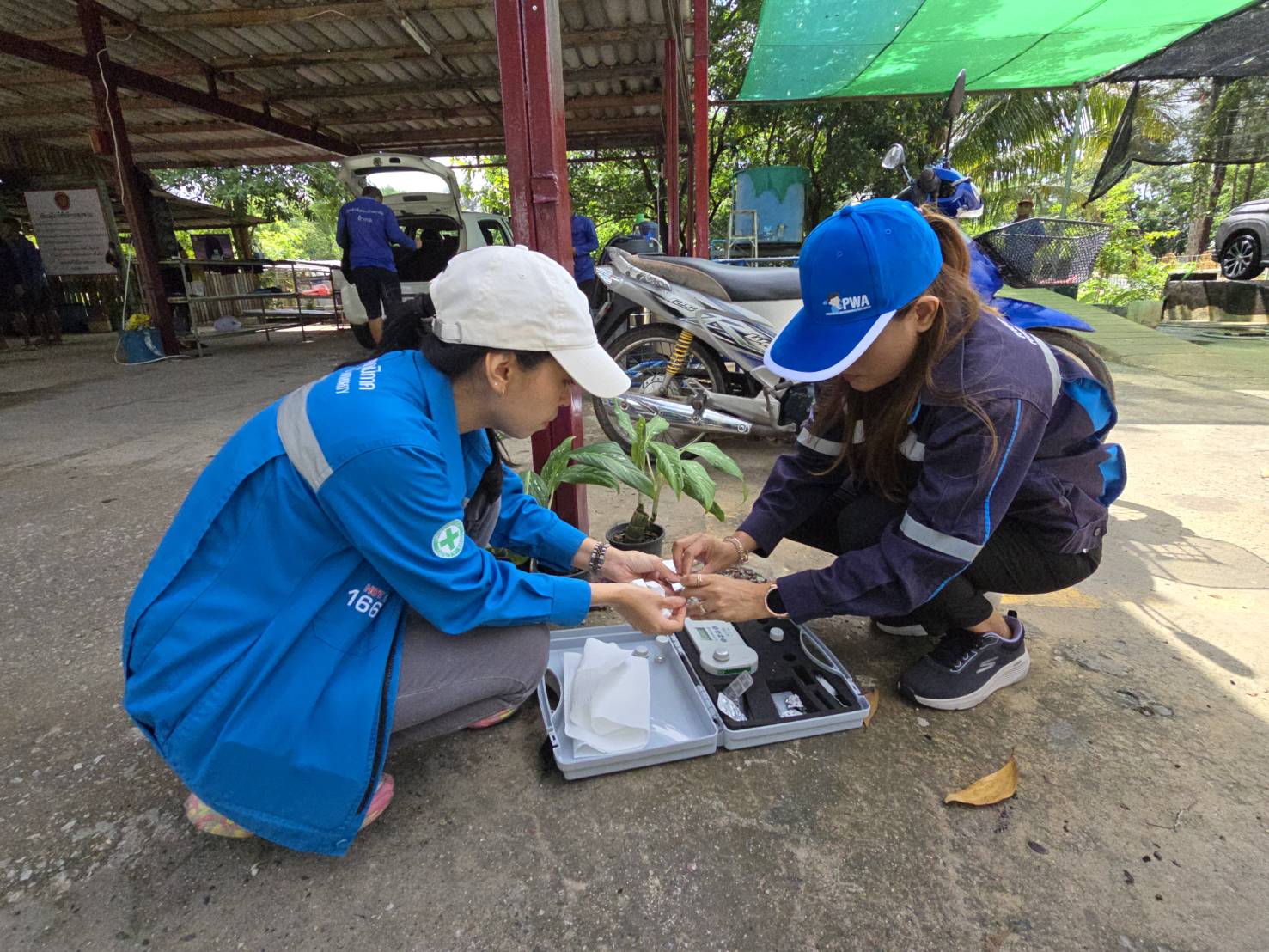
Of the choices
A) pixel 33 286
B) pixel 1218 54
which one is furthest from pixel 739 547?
pixel 33 286

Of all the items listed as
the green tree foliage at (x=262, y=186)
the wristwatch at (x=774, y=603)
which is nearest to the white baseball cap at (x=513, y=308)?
the wristwatch at (x=774, y=603)

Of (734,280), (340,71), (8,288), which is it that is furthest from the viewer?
(8,288)

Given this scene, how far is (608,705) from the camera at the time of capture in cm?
144

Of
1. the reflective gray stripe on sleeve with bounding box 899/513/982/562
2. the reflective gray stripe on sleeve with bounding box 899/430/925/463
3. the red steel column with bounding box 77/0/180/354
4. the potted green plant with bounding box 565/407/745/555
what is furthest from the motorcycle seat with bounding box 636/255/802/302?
the red steel column with bounding box 77/0/180/354

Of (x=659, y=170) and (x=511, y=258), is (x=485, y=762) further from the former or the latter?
(x=659, y=170)

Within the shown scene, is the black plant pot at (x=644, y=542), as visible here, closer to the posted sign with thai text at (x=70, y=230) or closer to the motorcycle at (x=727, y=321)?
the motorcycle at (x=727, y=321)

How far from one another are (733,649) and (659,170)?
11.9 m

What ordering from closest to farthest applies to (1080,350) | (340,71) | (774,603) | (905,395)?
(905,395) < (774,603) < (1080,350) < (340,71)

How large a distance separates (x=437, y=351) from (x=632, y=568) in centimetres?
73

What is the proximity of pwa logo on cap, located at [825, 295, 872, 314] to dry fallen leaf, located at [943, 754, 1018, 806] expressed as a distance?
1.00m

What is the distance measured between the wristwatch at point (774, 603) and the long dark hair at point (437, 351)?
677 mm

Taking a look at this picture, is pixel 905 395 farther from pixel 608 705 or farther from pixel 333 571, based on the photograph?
pixel 333 571

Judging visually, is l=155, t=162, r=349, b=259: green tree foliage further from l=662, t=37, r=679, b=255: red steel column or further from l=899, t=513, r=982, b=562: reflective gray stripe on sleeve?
l=899, t=513, r=982, b=562: reflective gray stripe on sleeve

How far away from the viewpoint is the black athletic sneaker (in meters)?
1.60
